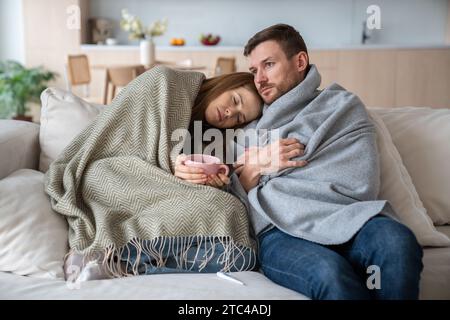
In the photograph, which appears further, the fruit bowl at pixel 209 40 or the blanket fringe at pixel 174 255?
the fruit bowl at pixel 209 40

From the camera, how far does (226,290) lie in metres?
1.34

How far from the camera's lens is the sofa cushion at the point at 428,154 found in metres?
1.82

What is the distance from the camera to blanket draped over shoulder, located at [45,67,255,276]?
1485 millimetres

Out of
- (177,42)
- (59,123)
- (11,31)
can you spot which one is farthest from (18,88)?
(59,123)

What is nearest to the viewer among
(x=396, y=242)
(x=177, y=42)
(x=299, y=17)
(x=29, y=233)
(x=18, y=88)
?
(x=396, y=242)

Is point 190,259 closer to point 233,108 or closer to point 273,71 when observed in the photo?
point 233,108

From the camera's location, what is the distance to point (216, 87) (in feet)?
5.89

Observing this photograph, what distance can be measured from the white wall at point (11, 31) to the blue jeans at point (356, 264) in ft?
18.1

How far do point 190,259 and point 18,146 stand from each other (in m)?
0.72

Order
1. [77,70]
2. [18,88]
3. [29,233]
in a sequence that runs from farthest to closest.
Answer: [18,88] → [77,70] → [29,233]

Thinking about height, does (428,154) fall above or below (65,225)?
above

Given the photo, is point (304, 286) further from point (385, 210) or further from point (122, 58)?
point (122, 58)

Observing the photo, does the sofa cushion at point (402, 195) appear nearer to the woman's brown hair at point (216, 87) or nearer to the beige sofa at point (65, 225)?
the beige sofa at point (65, 225)

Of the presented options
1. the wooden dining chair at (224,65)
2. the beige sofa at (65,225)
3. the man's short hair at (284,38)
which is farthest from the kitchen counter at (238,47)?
the man's short hair at (284,38)
